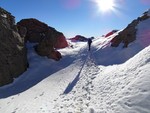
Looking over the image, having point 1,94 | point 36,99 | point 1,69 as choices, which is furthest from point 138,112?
point 1,69

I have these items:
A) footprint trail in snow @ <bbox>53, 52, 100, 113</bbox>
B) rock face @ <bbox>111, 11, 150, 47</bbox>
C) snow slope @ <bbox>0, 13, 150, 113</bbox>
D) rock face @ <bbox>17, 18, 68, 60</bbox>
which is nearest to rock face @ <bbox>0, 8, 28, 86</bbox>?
snow slope @ <bbox>0, 13, 150, 113</bbox>

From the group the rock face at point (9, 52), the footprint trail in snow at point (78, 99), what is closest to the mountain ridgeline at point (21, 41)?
the rock face at point (9, 52)

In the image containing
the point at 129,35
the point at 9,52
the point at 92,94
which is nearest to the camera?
the point at 92,94

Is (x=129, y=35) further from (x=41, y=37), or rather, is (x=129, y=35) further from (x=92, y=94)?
(x=92, y=94)

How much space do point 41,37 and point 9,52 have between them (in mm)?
13367

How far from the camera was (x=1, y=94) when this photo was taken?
2328 centimetres

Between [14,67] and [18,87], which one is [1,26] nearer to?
[14,67]

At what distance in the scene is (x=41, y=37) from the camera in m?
42.2

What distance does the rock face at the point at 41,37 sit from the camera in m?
38.0

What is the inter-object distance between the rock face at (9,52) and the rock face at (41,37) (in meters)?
5.20

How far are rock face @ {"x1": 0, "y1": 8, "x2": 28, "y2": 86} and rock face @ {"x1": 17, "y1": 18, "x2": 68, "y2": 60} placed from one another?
5204 millimetres

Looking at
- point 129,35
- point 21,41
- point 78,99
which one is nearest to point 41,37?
point 21,41

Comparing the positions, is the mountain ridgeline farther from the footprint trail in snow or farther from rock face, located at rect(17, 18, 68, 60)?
the footprint trail in snow

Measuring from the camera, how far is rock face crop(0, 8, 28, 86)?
27047mm
